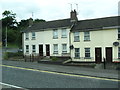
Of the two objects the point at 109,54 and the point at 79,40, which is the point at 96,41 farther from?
the point at 79,40

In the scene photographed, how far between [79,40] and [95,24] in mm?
3744

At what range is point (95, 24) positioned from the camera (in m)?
26.1

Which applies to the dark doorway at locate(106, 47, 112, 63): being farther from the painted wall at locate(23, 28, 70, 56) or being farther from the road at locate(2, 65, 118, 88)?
the road at locate(2, 65, 118, 88)

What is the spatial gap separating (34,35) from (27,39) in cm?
195

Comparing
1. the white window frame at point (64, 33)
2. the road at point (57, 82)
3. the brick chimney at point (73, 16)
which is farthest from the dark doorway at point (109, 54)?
the road at point (57, 82)

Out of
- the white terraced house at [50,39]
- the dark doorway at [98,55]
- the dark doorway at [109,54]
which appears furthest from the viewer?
the white terraced house at [50,39]

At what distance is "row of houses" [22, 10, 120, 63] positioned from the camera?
23375 mm

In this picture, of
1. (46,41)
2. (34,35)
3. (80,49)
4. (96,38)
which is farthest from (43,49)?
(96,38)

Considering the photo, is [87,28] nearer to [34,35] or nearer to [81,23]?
[81,23]

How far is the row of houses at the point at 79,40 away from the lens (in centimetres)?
2338

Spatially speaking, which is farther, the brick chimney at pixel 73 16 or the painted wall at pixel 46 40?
the brick chimney at pixel 73 16

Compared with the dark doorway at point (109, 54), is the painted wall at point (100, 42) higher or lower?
higher

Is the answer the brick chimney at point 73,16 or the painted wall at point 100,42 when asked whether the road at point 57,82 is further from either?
the brick chimney at point 73,16

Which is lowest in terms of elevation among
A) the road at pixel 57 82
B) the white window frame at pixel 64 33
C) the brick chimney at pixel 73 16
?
the road at pixel 57 82
